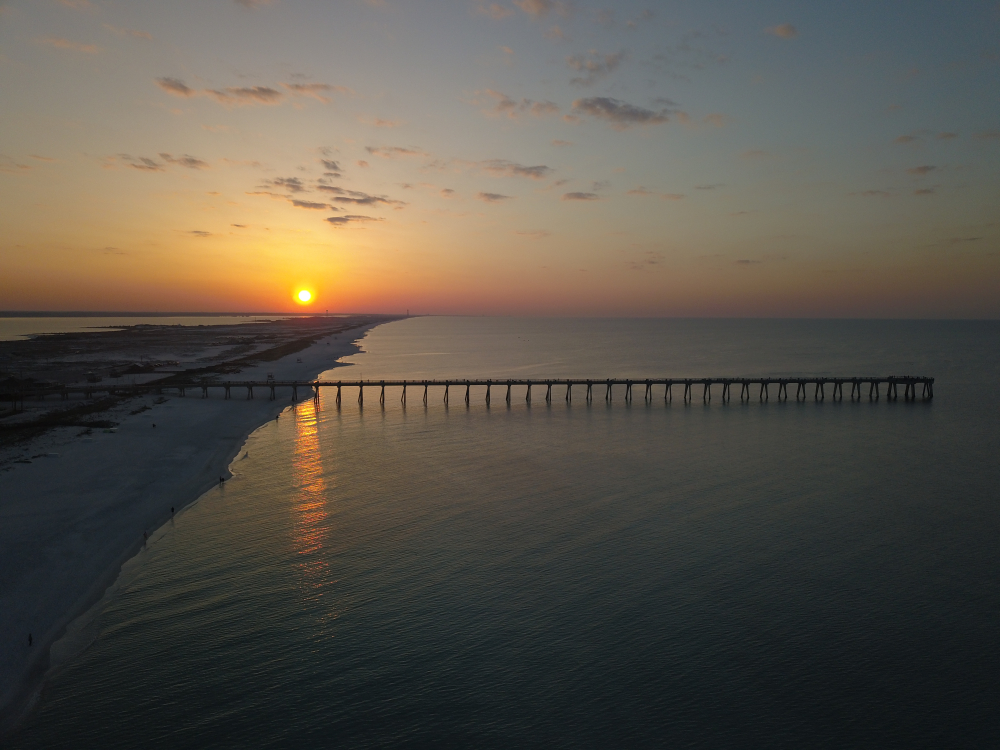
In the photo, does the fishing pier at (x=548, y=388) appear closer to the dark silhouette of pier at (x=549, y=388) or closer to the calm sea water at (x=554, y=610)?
the dark silhouette of pier at (x=549, y=388)

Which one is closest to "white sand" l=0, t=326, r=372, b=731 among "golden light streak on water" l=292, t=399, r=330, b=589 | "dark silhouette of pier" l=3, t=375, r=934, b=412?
"golden light streak on water" l=292, t=399, r=330, b=589

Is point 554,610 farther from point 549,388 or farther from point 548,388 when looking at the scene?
point 548,388

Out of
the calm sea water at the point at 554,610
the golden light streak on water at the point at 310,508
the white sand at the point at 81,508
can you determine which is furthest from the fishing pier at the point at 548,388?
the calm sea water at the point at 554,610

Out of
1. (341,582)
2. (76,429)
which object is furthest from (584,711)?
(76,429)

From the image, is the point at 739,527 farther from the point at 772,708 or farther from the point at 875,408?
the point at 875,408

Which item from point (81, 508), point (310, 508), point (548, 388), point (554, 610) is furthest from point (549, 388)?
point (81, 508)

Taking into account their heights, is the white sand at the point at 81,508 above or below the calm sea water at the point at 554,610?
above
